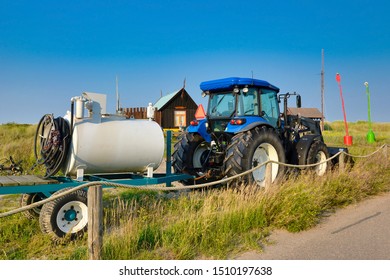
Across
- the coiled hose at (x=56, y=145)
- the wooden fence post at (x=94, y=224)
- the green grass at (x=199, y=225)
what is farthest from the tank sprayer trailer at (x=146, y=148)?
the green grass at (x=199, y=225)

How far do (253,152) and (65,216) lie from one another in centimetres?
355

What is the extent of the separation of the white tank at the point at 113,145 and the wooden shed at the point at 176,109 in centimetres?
2332

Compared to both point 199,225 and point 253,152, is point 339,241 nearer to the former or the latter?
point 199,225

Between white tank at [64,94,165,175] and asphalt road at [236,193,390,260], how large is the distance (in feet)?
8.53

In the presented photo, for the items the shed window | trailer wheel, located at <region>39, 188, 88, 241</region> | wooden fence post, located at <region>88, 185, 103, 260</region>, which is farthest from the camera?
the shed window

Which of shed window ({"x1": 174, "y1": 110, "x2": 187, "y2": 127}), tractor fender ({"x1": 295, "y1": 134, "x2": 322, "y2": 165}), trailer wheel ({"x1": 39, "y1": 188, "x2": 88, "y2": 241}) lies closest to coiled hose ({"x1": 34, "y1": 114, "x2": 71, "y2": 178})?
trailer wheel ({"x1": 39, "y1": 188, "x2": 88, "y2": 241})

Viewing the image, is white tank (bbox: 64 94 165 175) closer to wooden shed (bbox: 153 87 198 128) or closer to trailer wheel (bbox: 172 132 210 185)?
trailer wheel (bbox: 172 132 210 185)

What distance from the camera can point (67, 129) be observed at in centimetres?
548

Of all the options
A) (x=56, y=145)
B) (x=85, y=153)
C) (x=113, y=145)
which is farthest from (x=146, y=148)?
Answer: (x=56, y=145)

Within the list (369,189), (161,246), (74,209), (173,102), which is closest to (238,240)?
(161,246)

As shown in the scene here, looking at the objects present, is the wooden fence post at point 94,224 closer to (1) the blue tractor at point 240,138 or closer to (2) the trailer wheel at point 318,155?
(1) the blue tractor at point 240,138

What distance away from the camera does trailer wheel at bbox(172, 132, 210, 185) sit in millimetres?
7625

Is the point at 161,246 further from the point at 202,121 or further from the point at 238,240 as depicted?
the point at 202,121

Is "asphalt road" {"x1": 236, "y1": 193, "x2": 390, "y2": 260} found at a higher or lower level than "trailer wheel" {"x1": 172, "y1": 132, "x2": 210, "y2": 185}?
lower
